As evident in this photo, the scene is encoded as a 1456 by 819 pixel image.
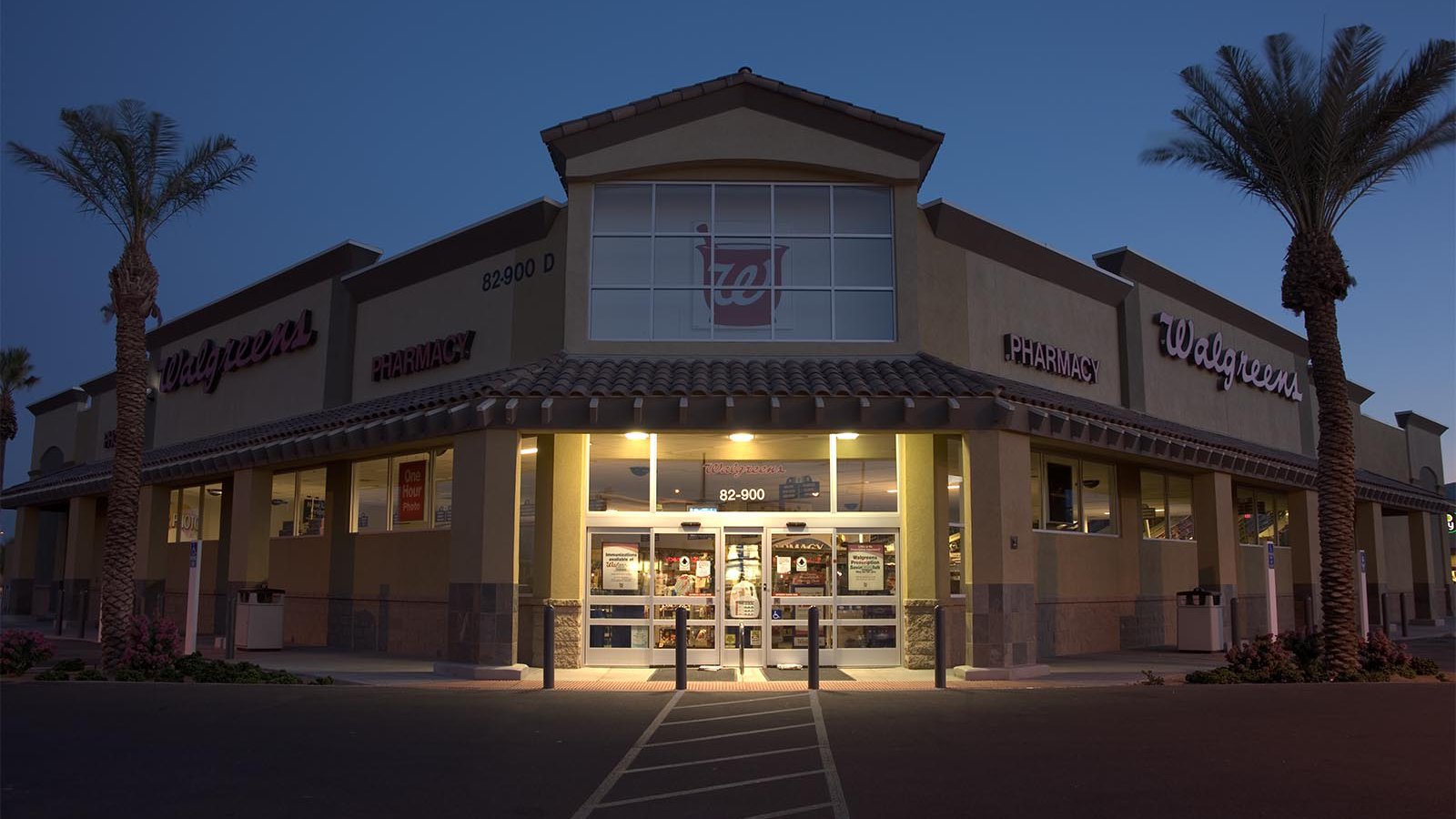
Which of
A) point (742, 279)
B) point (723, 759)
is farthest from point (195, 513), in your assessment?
point (723, 759)

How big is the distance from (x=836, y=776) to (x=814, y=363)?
9794 mm

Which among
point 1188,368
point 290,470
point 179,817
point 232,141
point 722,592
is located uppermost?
point 232,141

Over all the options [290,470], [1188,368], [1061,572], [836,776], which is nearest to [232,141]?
[290,470]

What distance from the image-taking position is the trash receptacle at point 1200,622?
2161cm

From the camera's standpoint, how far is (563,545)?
60.2 ft

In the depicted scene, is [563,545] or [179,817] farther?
[563,545]

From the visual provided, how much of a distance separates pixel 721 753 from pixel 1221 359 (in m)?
21.1

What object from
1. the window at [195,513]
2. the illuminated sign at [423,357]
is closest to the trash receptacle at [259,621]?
the illuminated sign at [423,357]

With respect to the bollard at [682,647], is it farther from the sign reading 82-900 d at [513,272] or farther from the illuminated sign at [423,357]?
the illuminated sign at [423,357]

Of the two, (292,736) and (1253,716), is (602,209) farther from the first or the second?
(1253,716)

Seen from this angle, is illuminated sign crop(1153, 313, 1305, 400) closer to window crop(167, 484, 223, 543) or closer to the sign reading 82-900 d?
the sign reading 82-900 d

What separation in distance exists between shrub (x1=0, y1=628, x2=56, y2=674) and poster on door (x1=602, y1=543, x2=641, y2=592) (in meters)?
8.53

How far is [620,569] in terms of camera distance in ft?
60.8

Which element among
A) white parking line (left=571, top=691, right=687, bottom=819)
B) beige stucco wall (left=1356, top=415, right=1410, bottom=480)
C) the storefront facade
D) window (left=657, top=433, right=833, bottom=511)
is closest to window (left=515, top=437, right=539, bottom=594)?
the storefront facade
